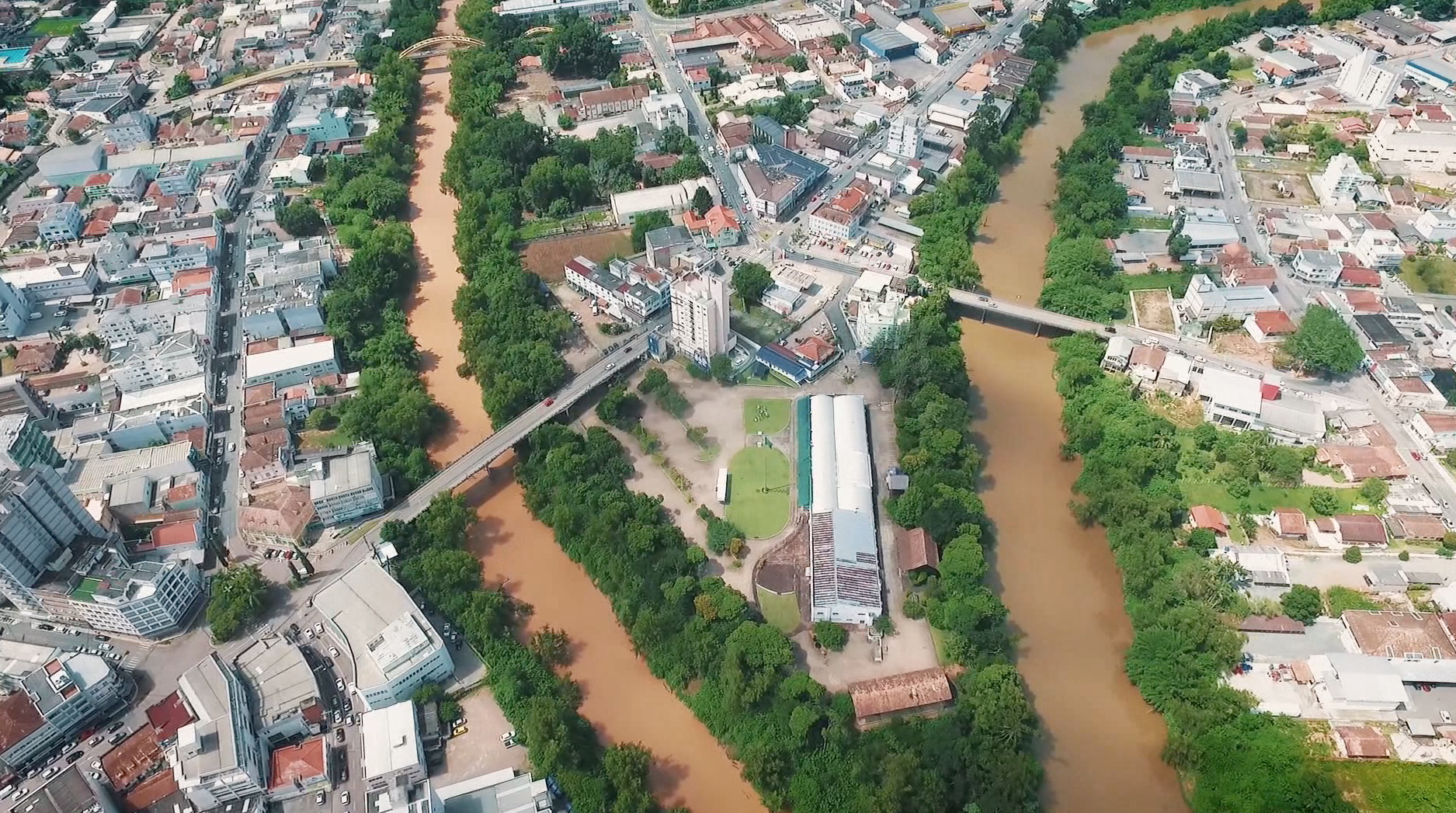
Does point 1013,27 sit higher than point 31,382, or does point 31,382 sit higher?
point 1013,27

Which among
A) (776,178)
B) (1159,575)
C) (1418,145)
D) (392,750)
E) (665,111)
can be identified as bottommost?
(392,750)

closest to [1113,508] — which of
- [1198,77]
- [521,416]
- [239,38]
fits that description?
[521,416]

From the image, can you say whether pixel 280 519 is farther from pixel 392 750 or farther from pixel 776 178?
pixel 776 178

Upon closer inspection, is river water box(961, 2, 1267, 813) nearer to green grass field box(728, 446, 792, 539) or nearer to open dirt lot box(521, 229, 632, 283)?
green grass field box(728, 446, 792, 539)

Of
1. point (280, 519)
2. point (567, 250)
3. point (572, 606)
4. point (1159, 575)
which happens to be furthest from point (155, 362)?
point (1159, 575)

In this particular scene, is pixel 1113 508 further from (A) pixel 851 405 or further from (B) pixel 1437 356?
(B) pixel 1437 356

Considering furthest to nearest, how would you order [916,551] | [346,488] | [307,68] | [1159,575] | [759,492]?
[307,68] → [759,492] → [346,488] → [916,551] → [1159,575]

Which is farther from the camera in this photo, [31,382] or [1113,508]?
[31,382]
